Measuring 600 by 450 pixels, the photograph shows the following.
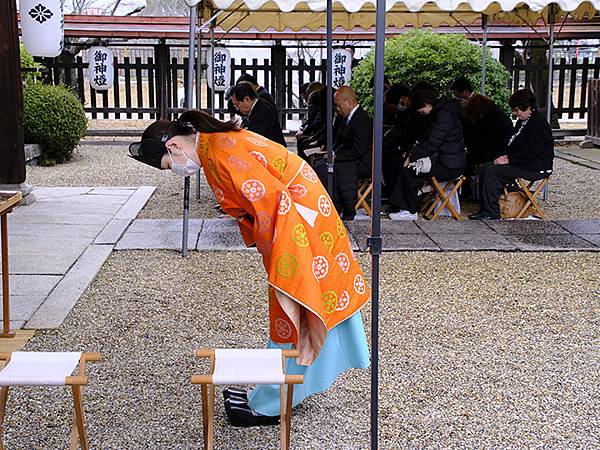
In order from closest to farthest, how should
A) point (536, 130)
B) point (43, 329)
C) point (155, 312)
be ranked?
point (43, 329)
point (155, 312)
point (536, 130)

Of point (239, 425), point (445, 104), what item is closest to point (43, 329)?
point (239, 425)

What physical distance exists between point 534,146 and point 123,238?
3923mm

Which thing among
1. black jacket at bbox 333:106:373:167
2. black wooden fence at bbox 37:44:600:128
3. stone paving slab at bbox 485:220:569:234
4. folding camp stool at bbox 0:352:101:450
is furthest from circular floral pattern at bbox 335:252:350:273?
black wooden fence at bbox 37:44:600:128

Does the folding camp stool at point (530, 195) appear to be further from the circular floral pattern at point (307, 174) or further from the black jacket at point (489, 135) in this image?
the circular floral pattern at point (307, 174)

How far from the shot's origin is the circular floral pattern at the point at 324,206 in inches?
115

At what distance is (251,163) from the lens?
278 centimetres

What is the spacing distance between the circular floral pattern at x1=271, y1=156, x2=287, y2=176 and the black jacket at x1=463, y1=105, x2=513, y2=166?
553 centimetres

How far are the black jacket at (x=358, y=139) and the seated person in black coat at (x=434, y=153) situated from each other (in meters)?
0.46

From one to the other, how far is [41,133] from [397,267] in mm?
7009

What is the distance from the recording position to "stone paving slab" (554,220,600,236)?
7008 millimetres

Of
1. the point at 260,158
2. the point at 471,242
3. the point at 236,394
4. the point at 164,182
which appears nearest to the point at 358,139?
the point at 471,242

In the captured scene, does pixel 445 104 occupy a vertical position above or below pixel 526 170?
above

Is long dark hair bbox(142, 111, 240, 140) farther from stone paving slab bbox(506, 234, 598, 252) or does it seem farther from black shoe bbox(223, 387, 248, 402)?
stone paving slab bbox(506, 234, 598, 252)

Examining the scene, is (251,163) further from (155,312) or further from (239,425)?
(155,312)
